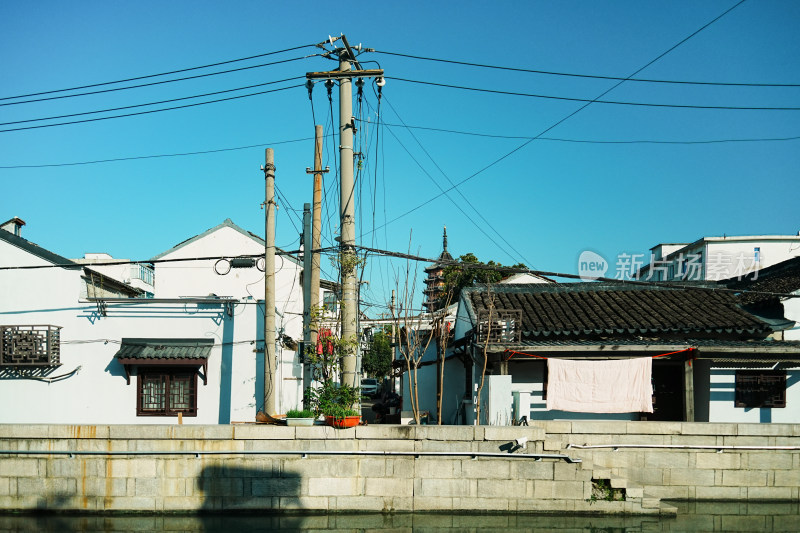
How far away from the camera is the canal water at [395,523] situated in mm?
12211

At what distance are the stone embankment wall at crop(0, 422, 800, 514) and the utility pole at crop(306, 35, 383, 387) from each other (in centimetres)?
170

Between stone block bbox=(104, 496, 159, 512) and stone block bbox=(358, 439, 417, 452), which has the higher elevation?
stone block bbox=(358, 439, 417, 452)

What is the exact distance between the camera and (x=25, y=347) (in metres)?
17.2

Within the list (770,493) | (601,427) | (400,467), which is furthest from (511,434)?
(770,493)

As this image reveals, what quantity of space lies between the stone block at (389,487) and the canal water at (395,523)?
16.4 inches

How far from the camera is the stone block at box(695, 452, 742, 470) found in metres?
13.7

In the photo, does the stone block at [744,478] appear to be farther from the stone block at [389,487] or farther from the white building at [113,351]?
the white building at [113,351]

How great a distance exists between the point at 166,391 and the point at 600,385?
11447 mm

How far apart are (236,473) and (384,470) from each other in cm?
293

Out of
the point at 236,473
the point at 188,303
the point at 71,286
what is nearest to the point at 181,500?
the point at 236,473

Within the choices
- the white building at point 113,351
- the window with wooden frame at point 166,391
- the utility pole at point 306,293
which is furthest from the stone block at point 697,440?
the window with wooden frame at point 166,391

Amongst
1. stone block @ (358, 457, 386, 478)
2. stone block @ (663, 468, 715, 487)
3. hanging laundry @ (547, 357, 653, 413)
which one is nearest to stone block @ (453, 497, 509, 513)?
stone block @ (358, 457, 386, 478)

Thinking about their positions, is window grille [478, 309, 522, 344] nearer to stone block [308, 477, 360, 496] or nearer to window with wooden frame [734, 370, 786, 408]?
stone block [308, 477, 360, 496]

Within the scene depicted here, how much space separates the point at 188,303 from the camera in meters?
18.3
